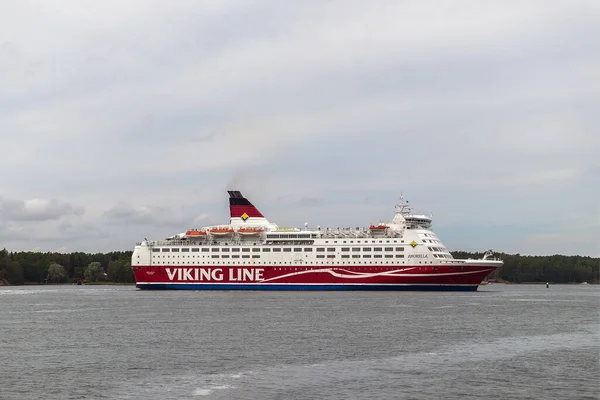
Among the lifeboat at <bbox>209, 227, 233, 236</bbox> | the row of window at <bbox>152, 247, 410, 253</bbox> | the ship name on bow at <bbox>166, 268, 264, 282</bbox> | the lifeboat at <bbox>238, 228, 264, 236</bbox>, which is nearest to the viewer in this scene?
the row of window at <bbox>152, 247, 410, 253</bbox>

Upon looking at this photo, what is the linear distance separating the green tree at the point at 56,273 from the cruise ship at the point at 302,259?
83514 millimetres

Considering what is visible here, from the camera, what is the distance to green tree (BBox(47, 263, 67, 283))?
17512 cm

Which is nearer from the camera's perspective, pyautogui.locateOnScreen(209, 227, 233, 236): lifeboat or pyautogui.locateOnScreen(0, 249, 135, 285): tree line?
pyautogui.locateOnScreen(209, 227, 233, 236): lifeboat

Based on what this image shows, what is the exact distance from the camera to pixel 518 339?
40.3 metres

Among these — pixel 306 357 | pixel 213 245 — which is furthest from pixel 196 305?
pixel 306 357

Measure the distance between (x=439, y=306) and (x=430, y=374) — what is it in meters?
35.7

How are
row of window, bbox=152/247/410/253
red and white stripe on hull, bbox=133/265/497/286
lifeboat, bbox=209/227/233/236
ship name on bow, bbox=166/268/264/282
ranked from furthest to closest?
lifeboat, bbox=209/227/233/236
ship name on bow, bbox=166/268/264/282
row of window, bbox=152/247/410/253
red and white stripe on hull, bbox=133/265/497/286

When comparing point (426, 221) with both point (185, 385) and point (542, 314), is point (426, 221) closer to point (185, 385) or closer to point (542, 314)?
point (542, 314)

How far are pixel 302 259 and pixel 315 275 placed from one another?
2.55 meters

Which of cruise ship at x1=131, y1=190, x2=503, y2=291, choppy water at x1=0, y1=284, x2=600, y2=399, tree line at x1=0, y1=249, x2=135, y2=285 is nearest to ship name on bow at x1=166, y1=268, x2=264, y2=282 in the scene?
cruise ship at x1=131, y1=190, x2=503, y2=291

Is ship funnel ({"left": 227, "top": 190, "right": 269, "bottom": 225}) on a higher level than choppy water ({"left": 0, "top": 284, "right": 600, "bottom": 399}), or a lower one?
higher

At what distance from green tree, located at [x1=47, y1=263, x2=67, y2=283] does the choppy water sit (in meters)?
123

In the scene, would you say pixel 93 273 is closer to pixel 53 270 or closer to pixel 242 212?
pixel 53 270

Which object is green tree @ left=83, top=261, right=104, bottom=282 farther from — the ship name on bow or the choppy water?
the choppy water
